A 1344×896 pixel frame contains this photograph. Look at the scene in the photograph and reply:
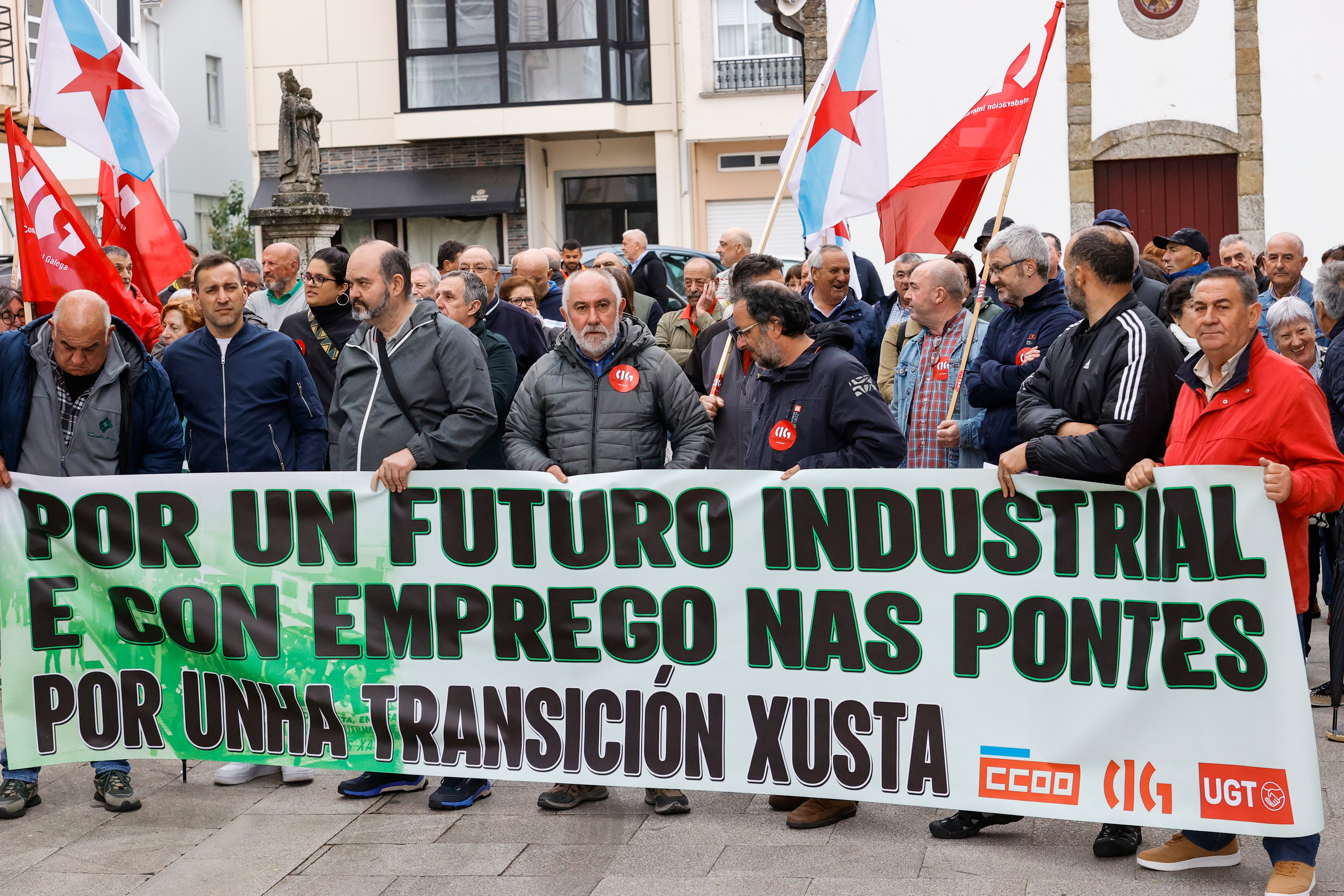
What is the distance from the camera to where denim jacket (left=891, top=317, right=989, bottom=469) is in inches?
258

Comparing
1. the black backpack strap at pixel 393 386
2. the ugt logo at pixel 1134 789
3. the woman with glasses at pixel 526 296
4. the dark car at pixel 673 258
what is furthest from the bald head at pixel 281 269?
the dark car at pixel 673 258

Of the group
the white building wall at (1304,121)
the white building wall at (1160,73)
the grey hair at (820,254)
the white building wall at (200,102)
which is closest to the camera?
the grey hair at (820,254)

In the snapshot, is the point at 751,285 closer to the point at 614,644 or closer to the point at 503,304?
the point at 614,644

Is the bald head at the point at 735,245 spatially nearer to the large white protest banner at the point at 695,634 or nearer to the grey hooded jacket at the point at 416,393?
the grey hooded jacket at the point at 416,393

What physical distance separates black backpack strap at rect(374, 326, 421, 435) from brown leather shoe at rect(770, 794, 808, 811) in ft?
6.35

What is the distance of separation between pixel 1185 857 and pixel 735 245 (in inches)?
248

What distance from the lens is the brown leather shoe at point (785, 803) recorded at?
546 centimetres

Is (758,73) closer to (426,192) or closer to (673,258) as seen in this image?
(426,192)

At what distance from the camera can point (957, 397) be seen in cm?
662

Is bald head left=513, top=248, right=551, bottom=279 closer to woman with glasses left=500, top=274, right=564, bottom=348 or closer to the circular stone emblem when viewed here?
woman with glasses left=500, top=274, right=564, bottom=348

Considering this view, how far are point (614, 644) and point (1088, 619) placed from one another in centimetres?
165

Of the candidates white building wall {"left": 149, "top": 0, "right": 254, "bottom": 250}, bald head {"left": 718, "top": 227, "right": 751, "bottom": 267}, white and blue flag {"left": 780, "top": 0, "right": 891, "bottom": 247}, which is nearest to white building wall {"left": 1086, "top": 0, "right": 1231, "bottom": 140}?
bald head {"left": 718, "top": 227, "right": 751, "bottom": 267}

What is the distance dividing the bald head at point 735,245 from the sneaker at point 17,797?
19.3ft

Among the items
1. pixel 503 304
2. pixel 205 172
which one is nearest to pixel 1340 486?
pixel 503 304
